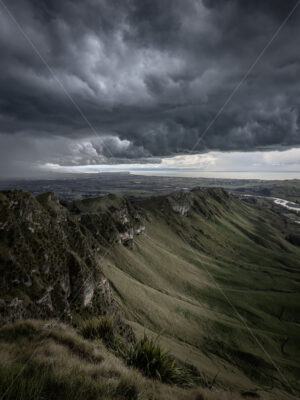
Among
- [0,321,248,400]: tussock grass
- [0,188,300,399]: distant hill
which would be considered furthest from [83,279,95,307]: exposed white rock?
[0,321,248,400]: tussock grass

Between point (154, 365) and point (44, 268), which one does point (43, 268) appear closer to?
point (44, 268)

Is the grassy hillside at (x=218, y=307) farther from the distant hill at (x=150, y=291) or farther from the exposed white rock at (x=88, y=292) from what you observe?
the exposed white rock at (x=88, y=292)

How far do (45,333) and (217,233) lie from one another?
19826cm

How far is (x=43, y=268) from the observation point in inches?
1490

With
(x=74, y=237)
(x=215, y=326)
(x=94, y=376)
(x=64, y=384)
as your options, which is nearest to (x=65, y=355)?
(x=94, y=376)

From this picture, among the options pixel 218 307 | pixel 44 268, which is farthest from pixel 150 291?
pixel 44 268

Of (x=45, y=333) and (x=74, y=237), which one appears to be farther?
(x=74, y=237)

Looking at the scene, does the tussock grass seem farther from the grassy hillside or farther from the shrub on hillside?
the grassy hillside

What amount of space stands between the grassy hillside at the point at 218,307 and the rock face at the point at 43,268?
620 inches

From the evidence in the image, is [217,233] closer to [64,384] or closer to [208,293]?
[208,293]

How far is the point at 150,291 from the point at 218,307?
35615 millimetres

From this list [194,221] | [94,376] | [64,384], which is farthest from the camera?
[194,221]

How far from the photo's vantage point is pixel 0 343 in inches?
289

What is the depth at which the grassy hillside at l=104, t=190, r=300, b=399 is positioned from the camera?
54.5 meters
